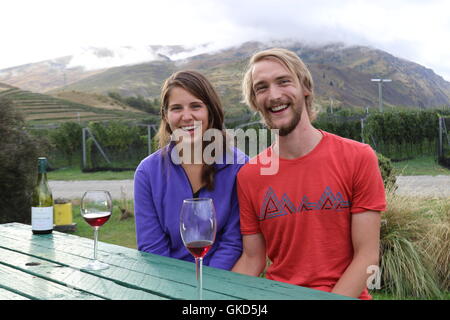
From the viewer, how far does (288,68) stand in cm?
242

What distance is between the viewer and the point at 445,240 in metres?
4.36

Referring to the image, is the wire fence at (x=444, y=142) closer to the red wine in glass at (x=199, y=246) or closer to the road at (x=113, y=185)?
the road at (x=113, y=185)

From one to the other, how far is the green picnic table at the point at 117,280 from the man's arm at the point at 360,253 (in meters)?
0.54

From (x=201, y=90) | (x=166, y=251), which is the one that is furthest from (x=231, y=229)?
(x=201, y=90)

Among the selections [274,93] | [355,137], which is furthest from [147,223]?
[355,137]

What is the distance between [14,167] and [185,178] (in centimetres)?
488

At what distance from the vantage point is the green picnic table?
1.64 metres

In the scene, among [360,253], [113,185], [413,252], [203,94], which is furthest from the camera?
[113,185]

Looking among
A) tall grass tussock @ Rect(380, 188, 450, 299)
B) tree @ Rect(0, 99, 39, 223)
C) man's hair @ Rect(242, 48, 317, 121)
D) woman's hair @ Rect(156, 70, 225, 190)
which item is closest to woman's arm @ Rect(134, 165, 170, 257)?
woman's hair @ Rect(156, 70, 225, 190)

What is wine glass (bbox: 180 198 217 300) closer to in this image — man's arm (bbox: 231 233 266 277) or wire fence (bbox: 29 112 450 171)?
man's arm (bbox: 231 233 266 277)

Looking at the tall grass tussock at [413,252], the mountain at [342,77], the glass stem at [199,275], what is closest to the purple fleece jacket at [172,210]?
the glass stem at [199,275]

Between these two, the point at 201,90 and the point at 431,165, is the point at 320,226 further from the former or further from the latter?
the point at 431,165

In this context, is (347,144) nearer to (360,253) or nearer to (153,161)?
(360,253)

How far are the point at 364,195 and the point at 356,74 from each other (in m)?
141
